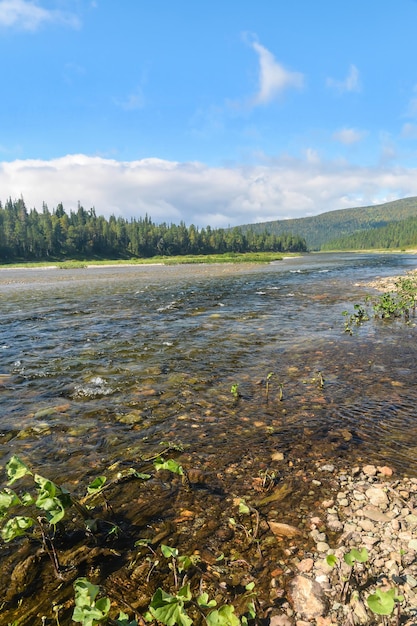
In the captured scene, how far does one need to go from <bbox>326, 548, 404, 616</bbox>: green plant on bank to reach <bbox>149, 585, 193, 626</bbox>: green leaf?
4.21ft

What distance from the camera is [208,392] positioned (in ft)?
26.2

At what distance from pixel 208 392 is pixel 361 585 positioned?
5.12 metres

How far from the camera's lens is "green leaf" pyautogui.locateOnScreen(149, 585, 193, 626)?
2369mm

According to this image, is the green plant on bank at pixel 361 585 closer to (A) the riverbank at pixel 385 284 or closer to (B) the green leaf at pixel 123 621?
(B) the green leaf at pixel 123 621

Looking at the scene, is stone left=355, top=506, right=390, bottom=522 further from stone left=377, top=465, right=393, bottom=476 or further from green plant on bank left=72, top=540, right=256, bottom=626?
green plant on bank left=72, top=540, right=256, bottom=626

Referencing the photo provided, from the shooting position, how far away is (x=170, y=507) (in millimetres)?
4340

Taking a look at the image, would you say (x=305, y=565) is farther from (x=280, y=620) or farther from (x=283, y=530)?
(x=280, y=620)

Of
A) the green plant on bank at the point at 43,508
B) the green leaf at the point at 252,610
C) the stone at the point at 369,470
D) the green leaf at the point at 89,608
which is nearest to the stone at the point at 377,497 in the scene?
the stone at the point at 369,470

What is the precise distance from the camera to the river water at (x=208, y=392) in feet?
18.4

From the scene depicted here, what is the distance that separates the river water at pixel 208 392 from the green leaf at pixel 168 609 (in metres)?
2.77

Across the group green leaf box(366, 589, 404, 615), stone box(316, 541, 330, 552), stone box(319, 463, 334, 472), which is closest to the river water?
stone box(319, 463, 334, 472)

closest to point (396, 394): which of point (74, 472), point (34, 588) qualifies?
point (74, 472)

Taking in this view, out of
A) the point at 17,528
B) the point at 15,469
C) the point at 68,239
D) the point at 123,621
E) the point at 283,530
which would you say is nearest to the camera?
the point at 123,621

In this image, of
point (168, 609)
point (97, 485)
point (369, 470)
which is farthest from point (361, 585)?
point (97, 485)
